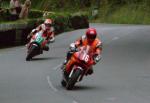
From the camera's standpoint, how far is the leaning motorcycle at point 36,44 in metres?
26.0

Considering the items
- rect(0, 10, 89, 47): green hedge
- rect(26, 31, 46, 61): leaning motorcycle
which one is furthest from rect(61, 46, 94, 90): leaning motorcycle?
rect(0, 10, 89, 47): green hedge

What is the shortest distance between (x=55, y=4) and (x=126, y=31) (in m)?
31.1

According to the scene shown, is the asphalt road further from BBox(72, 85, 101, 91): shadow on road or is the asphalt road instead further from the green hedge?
the green hedge

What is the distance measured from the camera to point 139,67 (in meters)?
23.3

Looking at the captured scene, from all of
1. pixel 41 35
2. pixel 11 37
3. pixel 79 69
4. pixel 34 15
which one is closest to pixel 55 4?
pixel 34 15

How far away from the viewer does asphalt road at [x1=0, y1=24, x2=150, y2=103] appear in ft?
50.6

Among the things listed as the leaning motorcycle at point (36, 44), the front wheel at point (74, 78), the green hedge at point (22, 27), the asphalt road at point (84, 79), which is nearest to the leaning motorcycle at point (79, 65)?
the front wheel at point (74, 78)

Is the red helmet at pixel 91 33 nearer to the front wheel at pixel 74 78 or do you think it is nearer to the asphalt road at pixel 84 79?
the front wheel at pixel 74 78

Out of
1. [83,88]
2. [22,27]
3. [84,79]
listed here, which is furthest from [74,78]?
[22,27]

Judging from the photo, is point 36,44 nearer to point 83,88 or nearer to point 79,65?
point 83,88

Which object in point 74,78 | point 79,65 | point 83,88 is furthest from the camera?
point 83,88

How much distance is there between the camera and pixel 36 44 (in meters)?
26.5

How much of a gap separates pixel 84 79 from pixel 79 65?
273cm

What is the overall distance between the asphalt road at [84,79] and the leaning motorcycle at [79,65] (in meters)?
0.27
